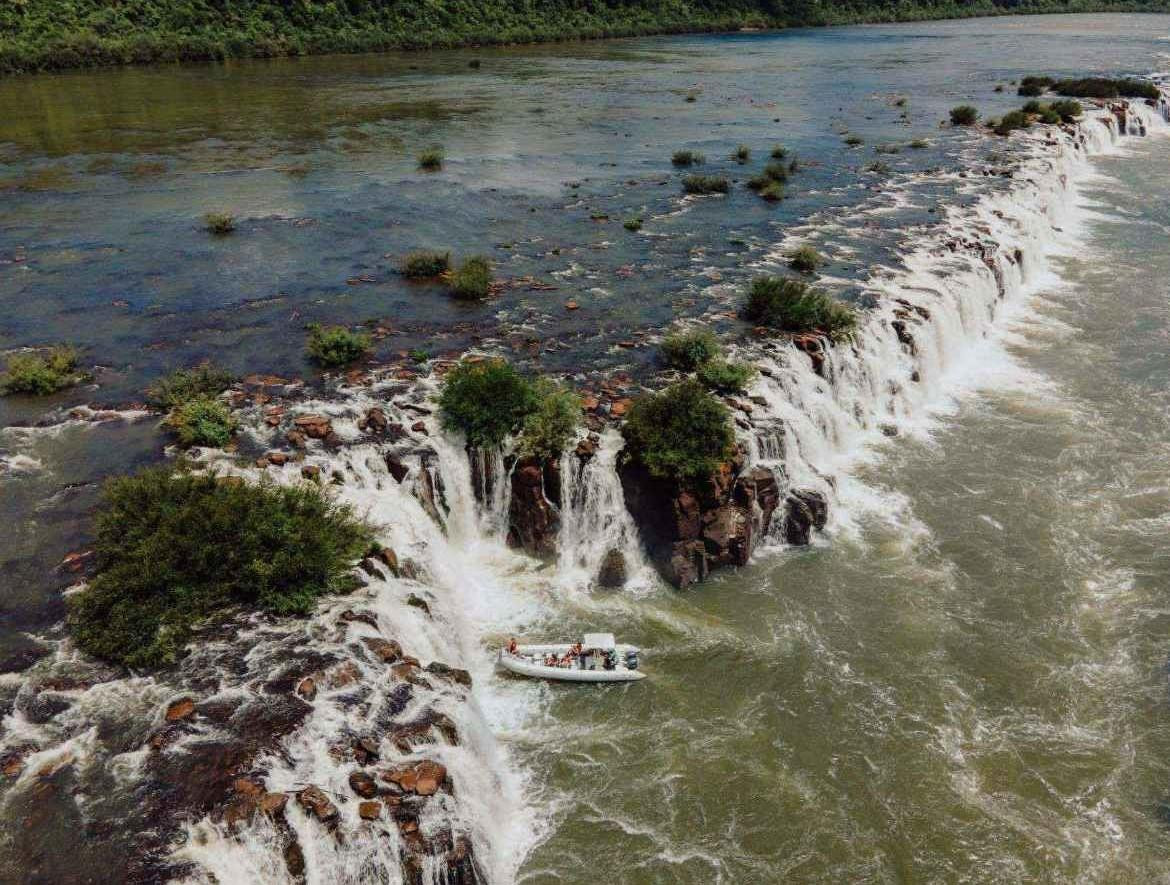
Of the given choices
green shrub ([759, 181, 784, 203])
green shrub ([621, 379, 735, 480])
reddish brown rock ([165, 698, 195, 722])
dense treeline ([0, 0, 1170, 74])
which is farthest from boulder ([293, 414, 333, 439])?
dense treeline ([0, 0, 1170, 74])

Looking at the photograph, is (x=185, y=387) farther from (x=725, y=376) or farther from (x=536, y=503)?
(x=725, y=376)

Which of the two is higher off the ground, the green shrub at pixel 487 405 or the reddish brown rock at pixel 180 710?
the green shrub at pixel 487 405

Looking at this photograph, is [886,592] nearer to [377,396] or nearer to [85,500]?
[377,396]

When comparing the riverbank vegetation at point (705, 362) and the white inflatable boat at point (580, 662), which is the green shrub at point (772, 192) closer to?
the riverbank vegetation at point (705, 362)

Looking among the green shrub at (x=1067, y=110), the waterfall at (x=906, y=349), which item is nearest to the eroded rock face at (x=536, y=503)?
the waterfall at (x=906, y=349)

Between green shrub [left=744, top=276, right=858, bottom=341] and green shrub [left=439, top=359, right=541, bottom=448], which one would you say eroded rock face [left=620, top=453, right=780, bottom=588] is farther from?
green shrub [left=744, top=276, right=858, bottom=341]

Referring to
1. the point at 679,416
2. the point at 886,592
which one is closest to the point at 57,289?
the point at 679,416
